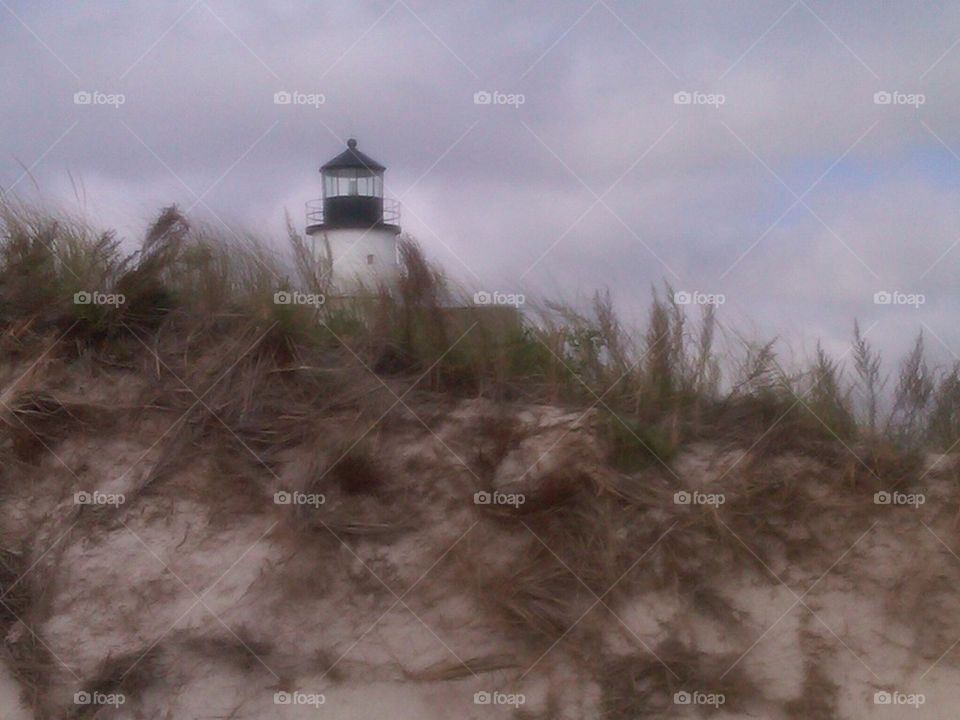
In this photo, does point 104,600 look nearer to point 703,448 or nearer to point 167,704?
point 167,704

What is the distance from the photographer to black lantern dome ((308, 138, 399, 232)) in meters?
14.2

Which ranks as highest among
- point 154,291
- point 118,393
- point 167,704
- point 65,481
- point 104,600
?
point 154,291

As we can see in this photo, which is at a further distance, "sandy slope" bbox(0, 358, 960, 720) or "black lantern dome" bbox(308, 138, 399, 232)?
"black lantern dome" bbox(308, 138, 399, 232)

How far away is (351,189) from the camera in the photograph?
50.7ft

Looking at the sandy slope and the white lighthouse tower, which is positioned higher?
the white lighthouse tower

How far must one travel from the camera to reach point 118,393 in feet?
25.2

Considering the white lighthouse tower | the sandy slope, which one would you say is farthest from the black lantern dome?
the sandy slope

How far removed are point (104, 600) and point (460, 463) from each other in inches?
99.1

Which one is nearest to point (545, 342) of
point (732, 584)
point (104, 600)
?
point (732, 584)

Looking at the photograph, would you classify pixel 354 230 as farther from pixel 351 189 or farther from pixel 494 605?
pixel 494 605

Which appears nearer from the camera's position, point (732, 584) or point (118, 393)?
point (732, 584)

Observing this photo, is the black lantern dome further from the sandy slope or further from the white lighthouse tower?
the sandy slope

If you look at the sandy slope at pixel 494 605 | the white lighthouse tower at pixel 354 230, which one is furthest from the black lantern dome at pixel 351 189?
the sandy slope at pixel 494 605

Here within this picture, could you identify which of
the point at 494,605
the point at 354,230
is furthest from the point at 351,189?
the point at 494,605
